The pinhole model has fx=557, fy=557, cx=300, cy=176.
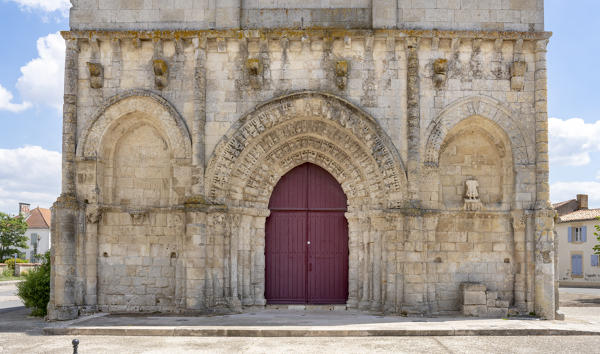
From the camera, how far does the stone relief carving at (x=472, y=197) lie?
1202 centimetres

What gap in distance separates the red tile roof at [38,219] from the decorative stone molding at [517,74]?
4789cm

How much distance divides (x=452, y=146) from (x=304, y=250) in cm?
407

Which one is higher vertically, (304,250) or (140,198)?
(140,198)

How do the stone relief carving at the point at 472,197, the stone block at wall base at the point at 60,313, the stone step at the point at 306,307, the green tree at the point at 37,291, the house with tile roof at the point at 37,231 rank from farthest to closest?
the house with tile roof at the point at 37,231
the stone step at the point at 306,307
the green tree at the point at 37,291
the stone relief carving at the point at 472,197
the stone block at wall base at the point at 60,313

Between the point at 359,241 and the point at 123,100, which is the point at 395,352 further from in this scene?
the point at 123,100

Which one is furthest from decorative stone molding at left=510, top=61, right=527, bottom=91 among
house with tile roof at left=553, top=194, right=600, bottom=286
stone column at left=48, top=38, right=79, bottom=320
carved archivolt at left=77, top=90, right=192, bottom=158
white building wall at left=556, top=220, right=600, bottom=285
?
white building wall at left=556, top=220, right=600, bottom=285

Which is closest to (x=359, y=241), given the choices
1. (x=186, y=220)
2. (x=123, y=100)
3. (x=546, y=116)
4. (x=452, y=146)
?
(x=452, y=146)

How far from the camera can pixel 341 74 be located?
11930mm

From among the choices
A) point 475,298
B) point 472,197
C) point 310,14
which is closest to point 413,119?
point 472,197

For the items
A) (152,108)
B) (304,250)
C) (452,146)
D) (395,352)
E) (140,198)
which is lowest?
(395,352)

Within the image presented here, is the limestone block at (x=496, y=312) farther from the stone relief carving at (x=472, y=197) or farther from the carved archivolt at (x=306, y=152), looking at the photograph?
the carved archivolt at (x=306, y=152)

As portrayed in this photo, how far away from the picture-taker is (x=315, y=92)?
1199 cm

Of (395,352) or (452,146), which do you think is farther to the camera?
(452,146)

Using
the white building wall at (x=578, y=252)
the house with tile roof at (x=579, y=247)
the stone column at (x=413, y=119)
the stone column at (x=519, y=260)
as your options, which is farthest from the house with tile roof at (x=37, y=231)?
the stone column at (x=519, y=260)
